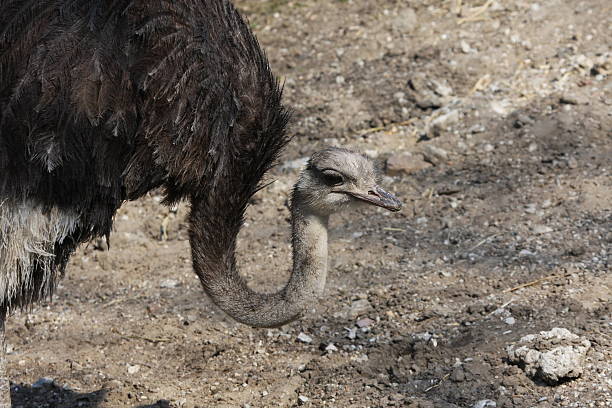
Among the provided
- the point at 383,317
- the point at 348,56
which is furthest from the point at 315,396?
the point at 348,56

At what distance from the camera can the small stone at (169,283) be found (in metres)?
6.13

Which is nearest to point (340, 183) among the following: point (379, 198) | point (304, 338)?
point (379, 198)

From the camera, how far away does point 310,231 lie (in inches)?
168

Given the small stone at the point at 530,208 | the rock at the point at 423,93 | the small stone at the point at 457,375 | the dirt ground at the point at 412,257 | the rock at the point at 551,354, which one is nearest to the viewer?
the rock at the point at 551,354

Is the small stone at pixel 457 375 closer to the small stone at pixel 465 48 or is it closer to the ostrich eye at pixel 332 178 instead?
the ostrich eye at pixel 332 178

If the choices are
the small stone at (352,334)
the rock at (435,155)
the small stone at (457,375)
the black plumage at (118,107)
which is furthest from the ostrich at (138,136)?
the rock at (435,155)

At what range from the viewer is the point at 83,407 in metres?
5.05

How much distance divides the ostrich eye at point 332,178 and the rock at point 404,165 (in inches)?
103

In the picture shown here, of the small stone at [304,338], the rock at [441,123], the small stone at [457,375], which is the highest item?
the rock at [441,123]

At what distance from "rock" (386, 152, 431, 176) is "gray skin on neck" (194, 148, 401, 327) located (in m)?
2.53

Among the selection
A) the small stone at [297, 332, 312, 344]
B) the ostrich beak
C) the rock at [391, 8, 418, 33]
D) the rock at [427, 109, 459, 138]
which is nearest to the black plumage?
the ostrich beak

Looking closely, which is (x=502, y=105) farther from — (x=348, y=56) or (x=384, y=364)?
(x=384, y=364)

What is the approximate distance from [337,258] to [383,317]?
28.5 inches

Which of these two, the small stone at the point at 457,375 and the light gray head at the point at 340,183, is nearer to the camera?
the light gray head at the point at 340,183
